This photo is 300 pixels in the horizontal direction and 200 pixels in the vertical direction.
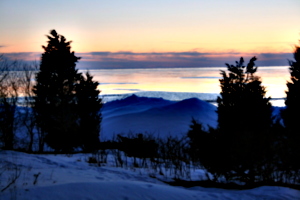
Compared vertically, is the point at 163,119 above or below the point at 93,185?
below

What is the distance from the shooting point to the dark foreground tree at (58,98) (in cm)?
3103

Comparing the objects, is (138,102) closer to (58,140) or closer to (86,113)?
(86,113)

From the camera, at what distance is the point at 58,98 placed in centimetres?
3256

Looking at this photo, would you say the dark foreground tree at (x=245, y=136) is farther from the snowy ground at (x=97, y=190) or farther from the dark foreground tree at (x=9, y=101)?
the dark foreground tree at (x=9, y=101)

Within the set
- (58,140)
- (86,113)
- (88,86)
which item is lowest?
(58,140)

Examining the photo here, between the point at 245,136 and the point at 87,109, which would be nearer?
the point at 245,136

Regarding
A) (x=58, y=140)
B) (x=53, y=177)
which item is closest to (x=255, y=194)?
(x=53, y=177)

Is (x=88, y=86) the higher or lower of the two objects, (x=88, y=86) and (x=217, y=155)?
the higher

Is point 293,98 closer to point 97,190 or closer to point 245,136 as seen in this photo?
point 245,136

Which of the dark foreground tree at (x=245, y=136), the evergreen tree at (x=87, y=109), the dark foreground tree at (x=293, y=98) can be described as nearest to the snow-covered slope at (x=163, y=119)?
the evergreen tree at (x=87, y=109)

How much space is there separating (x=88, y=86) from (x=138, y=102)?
22181 millimetres

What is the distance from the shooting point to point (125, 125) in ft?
139

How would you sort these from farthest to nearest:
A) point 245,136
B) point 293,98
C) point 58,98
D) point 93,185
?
point 58,98, point 293,98, point 245,136, point 93,185

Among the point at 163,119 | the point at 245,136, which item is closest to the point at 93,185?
the point at 245,136
